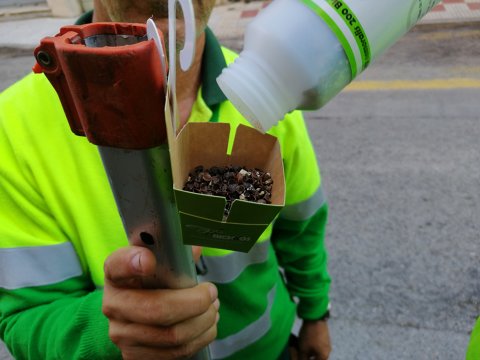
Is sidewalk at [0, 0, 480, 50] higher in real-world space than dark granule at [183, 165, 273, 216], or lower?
lower

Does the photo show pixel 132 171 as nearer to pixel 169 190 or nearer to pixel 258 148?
pixel 169 190

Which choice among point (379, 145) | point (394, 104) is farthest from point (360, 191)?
point (394, 104)

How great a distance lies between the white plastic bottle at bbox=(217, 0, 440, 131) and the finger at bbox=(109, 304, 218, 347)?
0.29 m

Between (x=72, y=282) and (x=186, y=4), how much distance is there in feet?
2.39

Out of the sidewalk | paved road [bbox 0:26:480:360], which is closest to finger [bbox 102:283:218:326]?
paved road [bbox 0:26:480:360]

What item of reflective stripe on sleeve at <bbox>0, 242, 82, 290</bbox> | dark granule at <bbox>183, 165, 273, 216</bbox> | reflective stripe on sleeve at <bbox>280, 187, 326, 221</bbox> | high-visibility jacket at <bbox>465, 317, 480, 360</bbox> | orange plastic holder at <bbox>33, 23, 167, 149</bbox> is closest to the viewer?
orange plastic holder at <bbox>33, 23, 167, 149</bbox>

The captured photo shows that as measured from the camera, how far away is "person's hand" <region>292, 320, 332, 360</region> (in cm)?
147

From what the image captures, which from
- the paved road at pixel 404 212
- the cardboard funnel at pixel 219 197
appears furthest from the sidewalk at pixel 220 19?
the cardboard funnel at pixel 219 197

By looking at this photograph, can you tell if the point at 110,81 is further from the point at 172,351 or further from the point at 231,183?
the point at 172,351

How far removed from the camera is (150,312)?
2.06ft

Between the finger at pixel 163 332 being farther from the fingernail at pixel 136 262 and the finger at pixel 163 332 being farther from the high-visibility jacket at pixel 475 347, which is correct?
the high-visibility jacket at pixel 475 347

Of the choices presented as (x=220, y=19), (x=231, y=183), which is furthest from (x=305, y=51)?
(x=220, y=19)

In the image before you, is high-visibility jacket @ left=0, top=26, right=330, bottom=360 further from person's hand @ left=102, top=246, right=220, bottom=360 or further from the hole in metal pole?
the hole in metal pole

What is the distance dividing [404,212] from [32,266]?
8.22ft
